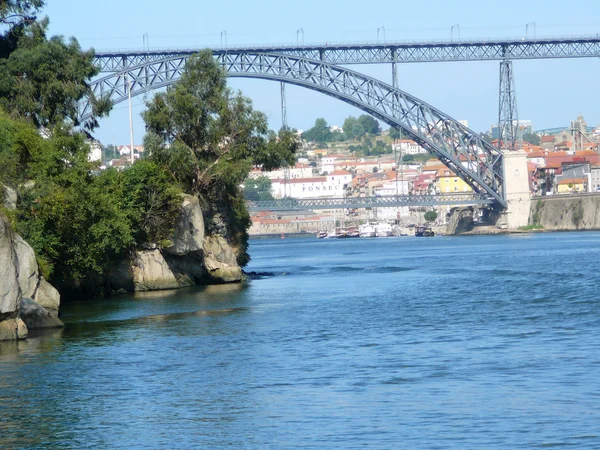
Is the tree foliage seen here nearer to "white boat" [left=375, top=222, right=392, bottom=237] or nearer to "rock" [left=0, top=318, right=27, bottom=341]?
"rock" [left=0, top=318, right=27, bottom=341]

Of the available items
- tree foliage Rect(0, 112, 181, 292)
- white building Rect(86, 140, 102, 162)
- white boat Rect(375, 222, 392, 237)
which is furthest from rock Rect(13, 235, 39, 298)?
white boat Rect(375, 222, 392, 237)

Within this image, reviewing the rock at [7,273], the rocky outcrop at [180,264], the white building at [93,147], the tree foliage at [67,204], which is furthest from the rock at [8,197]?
the rocky outcrop at [180,264]

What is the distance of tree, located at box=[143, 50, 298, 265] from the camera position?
47.2 m

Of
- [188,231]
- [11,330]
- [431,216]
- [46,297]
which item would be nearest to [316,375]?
[11,330]

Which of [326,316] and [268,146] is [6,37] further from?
[326,316]

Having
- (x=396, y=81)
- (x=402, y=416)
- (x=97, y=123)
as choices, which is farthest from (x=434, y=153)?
(x=402, y=416)


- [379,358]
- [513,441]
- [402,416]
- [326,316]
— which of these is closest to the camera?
[513,441]

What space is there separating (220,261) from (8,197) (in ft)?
59.2

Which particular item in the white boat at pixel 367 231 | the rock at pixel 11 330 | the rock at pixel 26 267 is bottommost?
the white boat at pixel 367 231

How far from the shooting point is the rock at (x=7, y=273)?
23953 mm

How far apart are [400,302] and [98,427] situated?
1971cm

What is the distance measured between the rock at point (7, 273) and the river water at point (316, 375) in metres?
1.00

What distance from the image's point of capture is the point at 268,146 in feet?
167

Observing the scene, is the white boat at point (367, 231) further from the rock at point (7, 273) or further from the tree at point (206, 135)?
the rock at point (7, 273)
